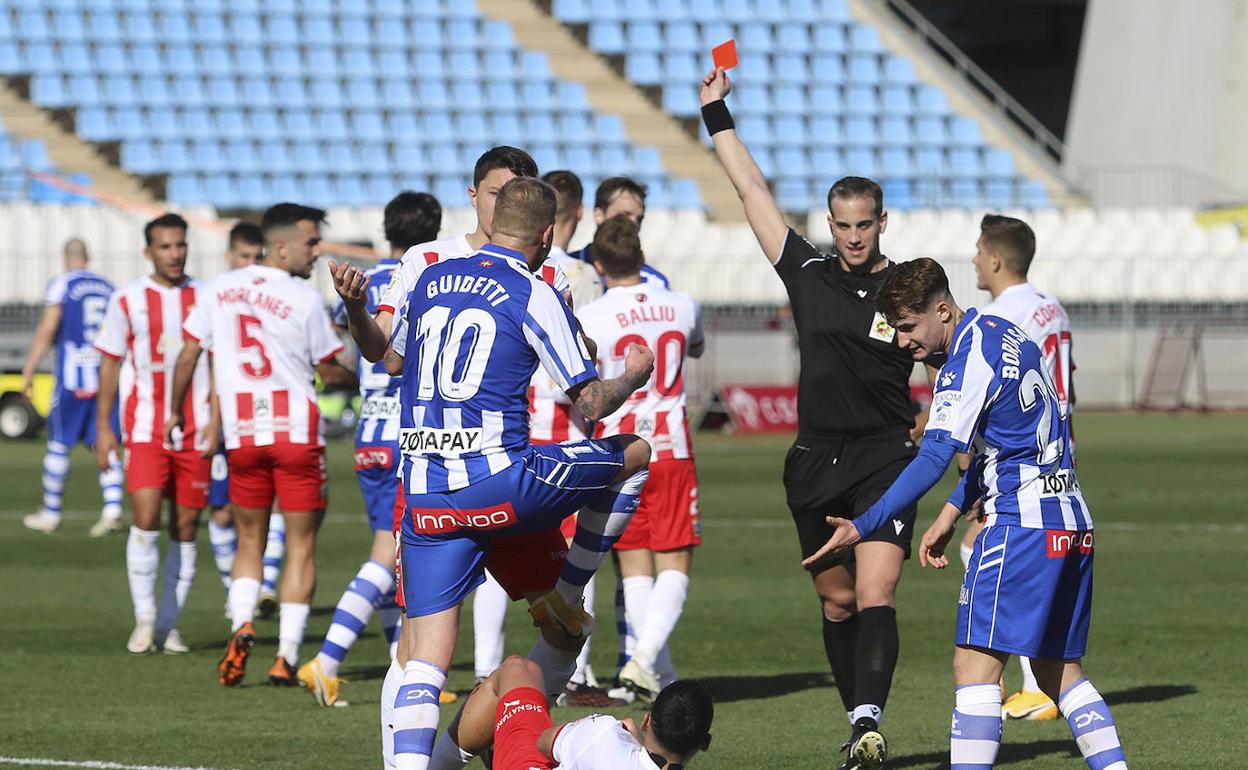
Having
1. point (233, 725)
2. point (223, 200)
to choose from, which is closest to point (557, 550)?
point (233, 725)

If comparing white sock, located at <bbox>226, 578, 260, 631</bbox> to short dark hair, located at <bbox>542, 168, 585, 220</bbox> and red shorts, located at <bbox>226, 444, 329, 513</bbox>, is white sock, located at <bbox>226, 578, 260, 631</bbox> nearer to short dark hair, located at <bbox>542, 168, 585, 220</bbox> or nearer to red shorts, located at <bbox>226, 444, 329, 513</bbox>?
red shorts, located at <bbox>226, 444, 329, 513</bbox>

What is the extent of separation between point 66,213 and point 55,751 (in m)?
22.0

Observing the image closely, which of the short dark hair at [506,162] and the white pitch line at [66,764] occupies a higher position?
the short dark hair at [506,162]

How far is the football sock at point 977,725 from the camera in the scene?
18.1 ft

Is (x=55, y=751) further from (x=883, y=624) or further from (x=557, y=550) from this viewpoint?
(x=883, y=624)

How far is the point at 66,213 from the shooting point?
27641 mm

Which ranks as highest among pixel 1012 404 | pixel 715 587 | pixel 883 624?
pixel 1012 404

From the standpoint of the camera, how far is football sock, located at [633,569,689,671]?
800cm

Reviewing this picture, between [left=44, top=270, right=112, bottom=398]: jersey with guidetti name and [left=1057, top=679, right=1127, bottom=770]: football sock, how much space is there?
1234 centimetres

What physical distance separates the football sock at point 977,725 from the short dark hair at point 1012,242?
233 cm

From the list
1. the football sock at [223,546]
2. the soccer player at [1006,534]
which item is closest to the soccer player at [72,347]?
the football sock at [223,546]

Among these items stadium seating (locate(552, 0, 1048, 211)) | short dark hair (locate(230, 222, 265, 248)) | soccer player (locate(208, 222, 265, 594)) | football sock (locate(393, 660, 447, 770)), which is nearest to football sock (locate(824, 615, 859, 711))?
football sock (locate(393, 660, 447, 770))

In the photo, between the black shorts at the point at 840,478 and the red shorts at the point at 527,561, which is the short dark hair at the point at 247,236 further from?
the red shorts at the point at 527,561

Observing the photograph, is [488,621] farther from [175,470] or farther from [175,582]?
[175,470]
